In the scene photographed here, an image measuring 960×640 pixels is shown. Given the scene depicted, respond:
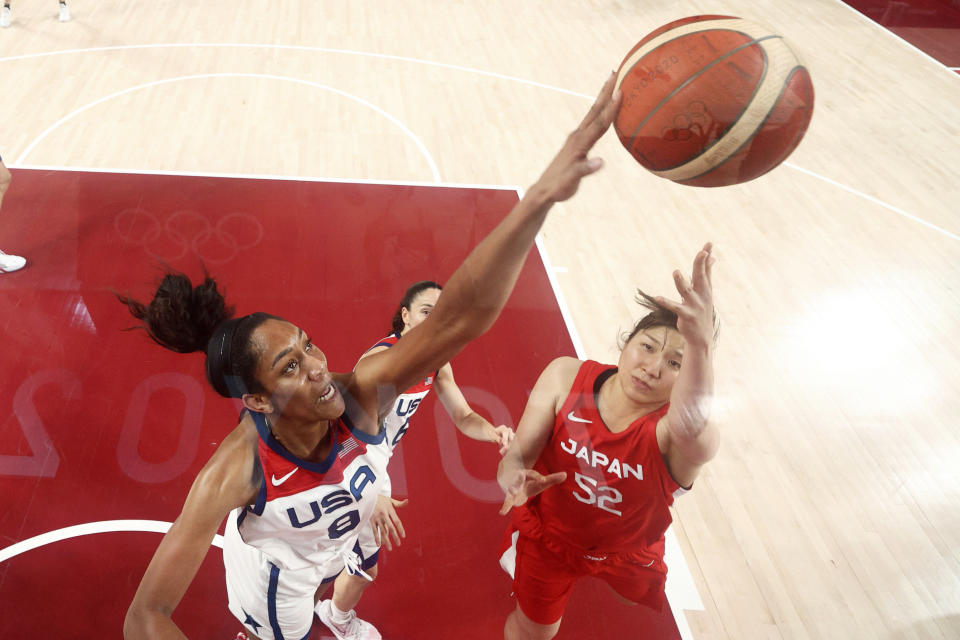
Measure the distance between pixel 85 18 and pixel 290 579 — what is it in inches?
247

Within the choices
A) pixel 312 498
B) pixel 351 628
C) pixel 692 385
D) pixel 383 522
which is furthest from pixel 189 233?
pixel 692 385

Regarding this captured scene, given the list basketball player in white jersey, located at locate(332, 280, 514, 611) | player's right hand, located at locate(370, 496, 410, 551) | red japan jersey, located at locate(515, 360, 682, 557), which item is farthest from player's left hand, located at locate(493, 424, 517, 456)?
player's right hand, located at locate(370, 496, 410, 551)

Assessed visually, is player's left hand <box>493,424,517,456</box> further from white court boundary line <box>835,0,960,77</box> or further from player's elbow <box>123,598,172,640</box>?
white court boundary line <box>835,0,960,77</box>

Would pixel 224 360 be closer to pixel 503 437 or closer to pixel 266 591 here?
pixel 266 591

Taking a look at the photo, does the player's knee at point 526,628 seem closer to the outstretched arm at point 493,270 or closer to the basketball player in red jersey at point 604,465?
the basketball player in red jersey at point 604,465

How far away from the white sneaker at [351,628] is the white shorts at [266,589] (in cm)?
44

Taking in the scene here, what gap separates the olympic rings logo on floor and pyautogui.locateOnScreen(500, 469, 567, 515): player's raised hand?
7.22 ft

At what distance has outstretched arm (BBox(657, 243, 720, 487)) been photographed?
1.19m

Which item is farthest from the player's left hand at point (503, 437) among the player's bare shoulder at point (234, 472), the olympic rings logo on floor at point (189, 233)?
the olympic rings logo on floor at point (189, 233)

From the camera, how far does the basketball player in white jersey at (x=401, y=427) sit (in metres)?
1.79

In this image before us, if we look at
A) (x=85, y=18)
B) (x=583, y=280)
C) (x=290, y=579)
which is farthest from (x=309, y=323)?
(x=85, y=18)

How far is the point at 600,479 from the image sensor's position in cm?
166

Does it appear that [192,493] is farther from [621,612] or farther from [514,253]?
[621,612]

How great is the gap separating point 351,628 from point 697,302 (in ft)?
5.03
